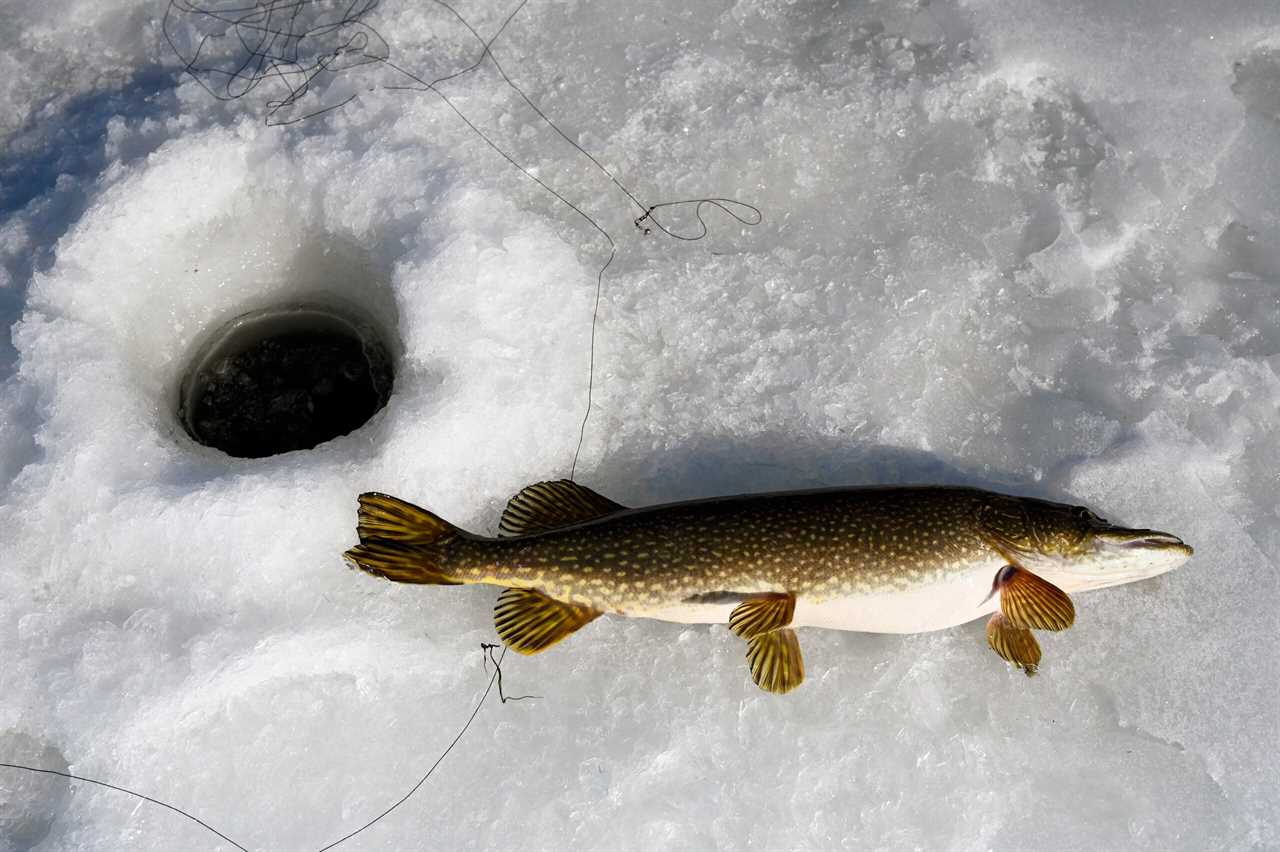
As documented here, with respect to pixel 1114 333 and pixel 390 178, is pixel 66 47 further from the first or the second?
pixel 1114 333

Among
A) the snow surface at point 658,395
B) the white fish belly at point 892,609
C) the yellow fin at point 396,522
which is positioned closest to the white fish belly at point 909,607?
the white fish belly at point 892,609

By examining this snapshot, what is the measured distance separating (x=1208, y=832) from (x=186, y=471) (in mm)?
2466

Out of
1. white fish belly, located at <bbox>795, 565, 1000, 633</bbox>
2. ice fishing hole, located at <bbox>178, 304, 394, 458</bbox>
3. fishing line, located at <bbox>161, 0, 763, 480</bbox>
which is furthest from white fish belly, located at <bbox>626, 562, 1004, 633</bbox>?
ice fishing hole, located at <bbox>178, 304, 394, 458</bbox>

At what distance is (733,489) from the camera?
2242mm

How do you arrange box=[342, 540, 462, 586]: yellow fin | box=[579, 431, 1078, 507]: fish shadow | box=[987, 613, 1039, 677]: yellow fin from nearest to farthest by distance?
box=[342, 540, 462, 586]: yellow fin
box=[987, 613, 1039, 677]: yellow fin
box=[579, 431, 1078, 507]: fish shadow

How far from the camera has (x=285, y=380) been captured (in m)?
2.60

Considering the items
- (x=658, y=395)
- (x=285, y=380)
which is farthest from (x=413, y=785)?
(x=285, y=380)

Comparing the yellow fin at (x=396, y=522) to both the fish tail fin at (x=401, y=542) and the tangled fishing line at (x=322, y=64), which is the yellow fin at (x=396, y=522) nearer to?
the fish tail fin at (x=401, y=542)

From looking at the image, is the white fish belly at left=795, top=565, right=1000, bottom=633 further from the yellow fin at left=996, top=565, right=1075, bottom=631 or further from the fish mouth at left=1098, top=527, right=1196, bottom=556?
the fish mouth at left=1098, top=527, right=1196, bottom=556

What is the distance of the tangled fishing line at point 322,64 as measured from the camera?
2518mm

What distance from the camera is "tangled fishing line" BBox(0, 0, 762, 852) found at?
99.1 inches

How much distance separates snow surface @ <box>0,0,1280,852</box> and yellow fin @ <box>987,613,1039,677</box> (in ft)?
0.29

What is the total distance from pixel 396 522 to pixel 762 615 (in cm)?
81

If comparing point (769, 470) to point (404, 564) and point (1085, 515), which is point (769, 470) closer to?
point (1085, 515)
